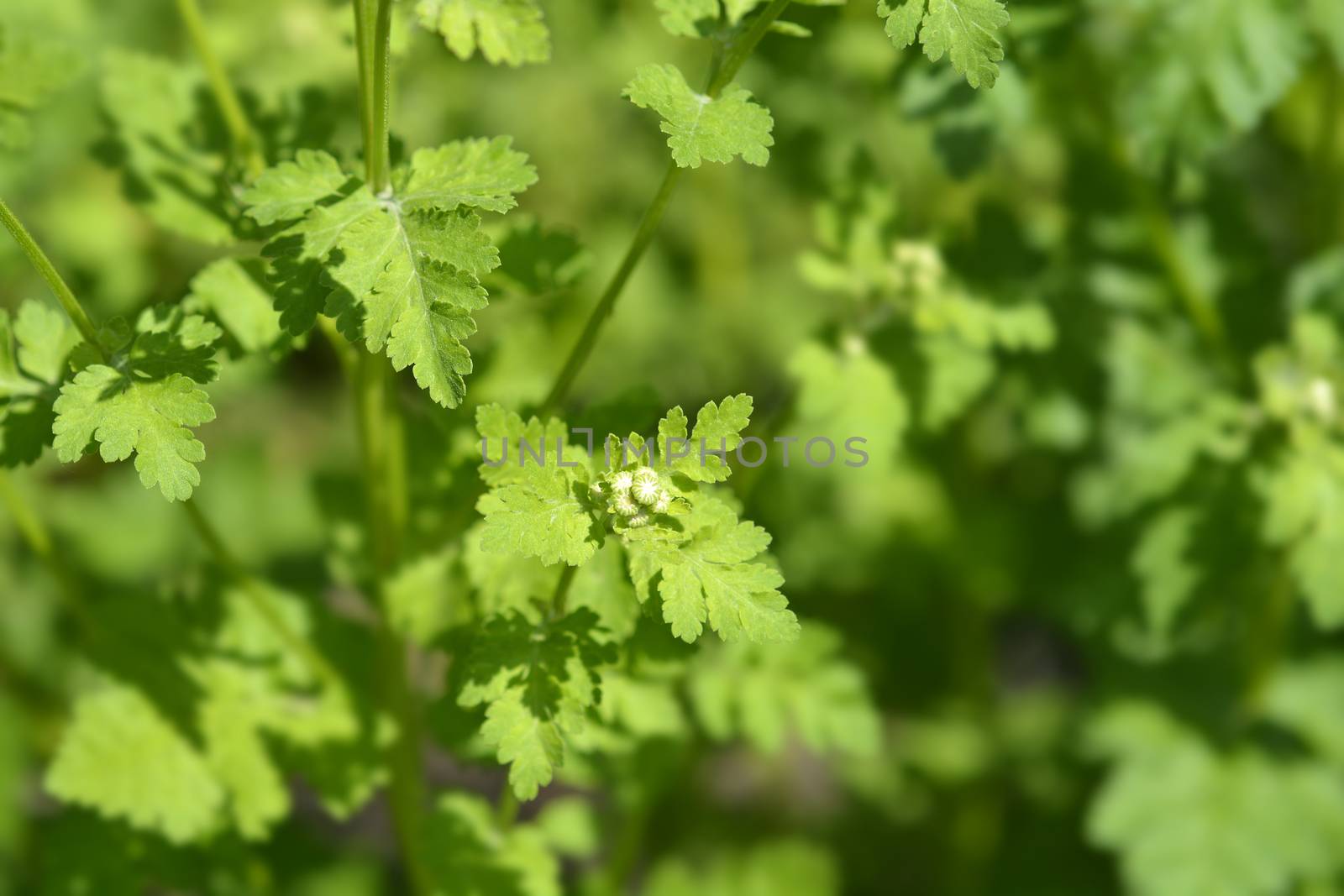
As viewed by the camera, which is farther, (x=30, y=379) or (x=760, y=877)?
(x=760, y=877)

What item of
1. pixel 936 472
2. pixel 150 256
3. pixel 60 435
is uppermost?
pixel 60 435

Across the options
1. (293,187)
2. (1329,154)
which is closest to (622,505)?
(293,187)

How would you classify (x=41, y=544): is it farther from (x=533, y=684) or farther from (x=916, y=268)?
(x=916, y=268)

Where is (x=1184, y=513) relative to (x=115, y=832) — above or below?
above

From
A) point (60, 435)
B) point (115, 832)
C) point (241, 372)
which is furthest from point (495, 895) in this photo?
point (241, 372)

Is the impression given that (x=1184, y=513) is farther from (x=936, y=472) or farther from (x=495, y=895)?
(x=495, y=895)

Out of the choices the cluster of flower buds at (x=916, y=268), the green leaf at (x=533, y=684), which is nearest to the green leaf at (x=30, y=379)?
the green leaf at (x=533, y=684)

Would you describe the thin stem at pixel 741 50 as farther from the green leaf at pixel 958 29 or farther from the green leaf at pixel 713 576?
the green leaf at pixel 713 576
